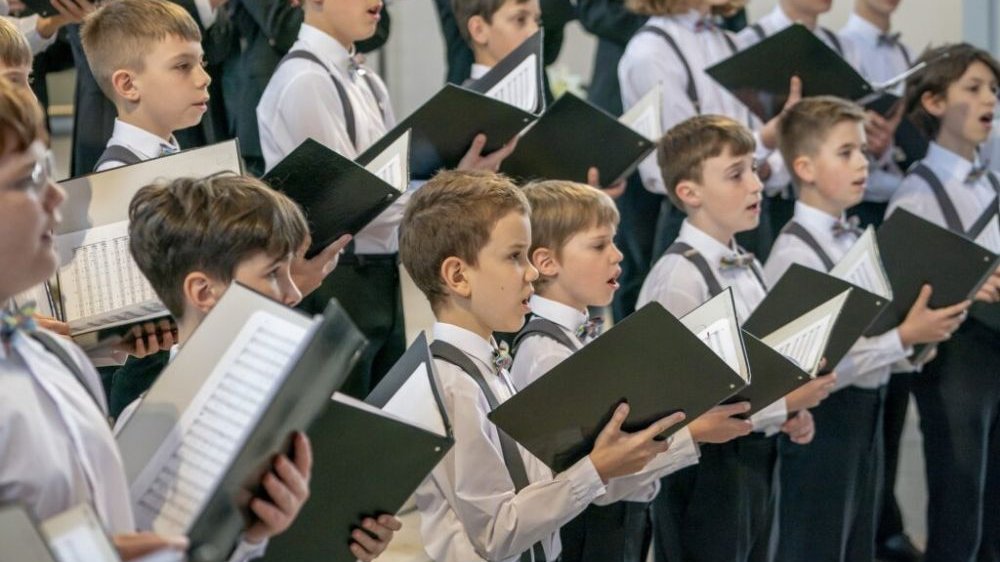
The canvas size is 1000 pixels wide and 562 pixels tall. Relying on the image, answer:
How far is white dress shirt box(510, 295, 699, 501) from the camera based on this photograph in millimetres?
3002

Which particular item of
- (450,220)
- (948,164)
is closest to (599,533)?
(450,220)

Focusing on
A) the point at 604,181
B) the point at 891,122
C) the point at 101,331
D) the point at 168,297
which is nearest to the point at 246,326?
the point at 168,297

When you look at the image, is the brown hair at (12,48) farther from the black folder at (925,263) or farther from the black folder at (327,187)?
the black folder at (925,263)

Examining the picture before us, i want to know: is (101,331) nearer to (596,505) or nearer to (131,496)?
(131,496)

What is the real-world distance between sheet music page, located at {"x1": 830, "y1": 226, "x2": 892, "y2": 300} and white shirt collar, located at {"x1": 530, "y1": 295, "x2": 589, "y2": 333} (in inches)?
29.6

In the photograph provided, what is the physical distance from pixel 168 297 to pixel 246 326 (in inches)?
18.9

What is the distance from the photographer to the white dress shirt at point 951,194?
438cm

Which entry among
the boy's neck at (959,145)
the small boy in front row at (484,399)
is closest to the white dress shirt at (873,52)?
the boy's neck at (959,145)

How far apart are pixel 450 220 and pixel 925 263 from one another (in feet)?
5.07

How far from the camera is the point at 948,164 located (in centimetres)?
447

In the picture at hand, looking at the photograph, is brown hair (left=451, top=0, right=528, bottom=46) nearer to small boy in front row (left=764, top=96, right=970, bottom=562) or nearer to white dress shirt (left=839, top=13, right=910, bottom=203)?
small boy in front row (left=764, top=96, right=970, bottom=562)

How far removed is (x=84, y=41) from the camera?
3186 millimetres

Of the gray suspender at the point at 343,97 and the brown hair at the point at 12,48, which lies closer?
the brown hair at the point at 12,48

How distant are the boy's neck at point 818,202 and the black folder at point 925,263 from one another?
0.24 meters
